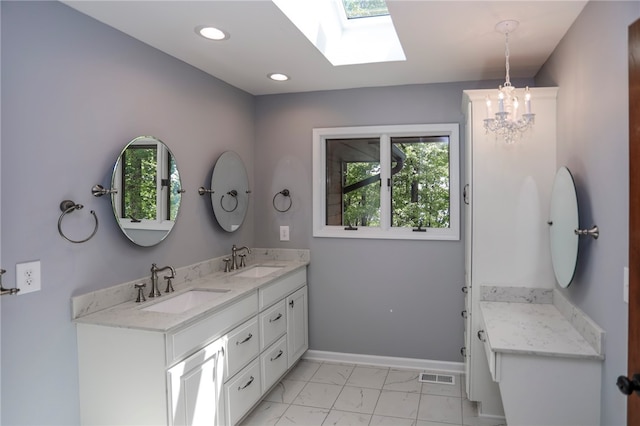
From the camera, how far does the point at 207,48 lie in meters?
2.60

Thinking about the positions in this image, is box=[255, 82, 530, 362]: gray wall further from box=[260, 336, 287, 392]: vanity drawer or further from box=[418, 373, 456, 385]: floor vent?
box=[260, 336, 287, 392]: vanity drawer

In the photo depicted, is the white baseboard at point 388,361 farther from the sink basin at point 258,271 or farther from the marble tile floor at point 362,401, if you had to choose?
the sink basin at point 258,271

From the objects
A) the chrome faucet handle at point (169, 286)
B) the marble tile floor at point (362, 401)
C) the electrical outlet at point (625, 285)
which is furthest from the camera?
the marble tile floor at point (362, 401)

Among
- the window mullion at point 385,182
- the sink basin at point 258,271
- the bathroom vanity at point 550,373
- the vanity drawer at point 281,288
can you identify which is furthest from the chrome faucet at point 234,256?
the bathroom vanity at point 550,373

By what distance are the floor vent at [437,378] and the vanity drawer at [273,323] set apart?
1.14 meters

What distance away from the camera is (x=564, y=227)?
7.22ft

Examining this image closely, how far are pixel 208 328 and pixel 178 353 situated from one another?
25 cm

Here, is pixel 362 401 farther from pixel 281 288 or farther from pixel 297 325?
pixel 281 288

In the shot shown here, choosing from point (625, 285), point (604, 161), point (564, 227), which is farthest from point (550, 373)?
point (604, 161)

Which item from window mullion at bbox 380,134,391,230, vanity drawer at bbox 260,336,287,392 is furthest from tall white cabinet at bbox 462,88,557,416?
vanity drawer at bbox 260,336,287,392

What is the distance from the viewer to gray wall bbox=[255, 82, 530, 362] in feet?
11.3

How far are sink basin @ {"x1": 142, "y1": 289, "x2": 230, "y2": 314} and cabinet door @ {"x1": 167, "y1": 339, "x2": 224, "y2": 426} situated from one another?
1.17 ft

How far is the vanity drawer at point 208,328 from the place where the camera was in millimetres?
1950

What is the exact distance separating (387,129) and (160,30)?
1882mm
